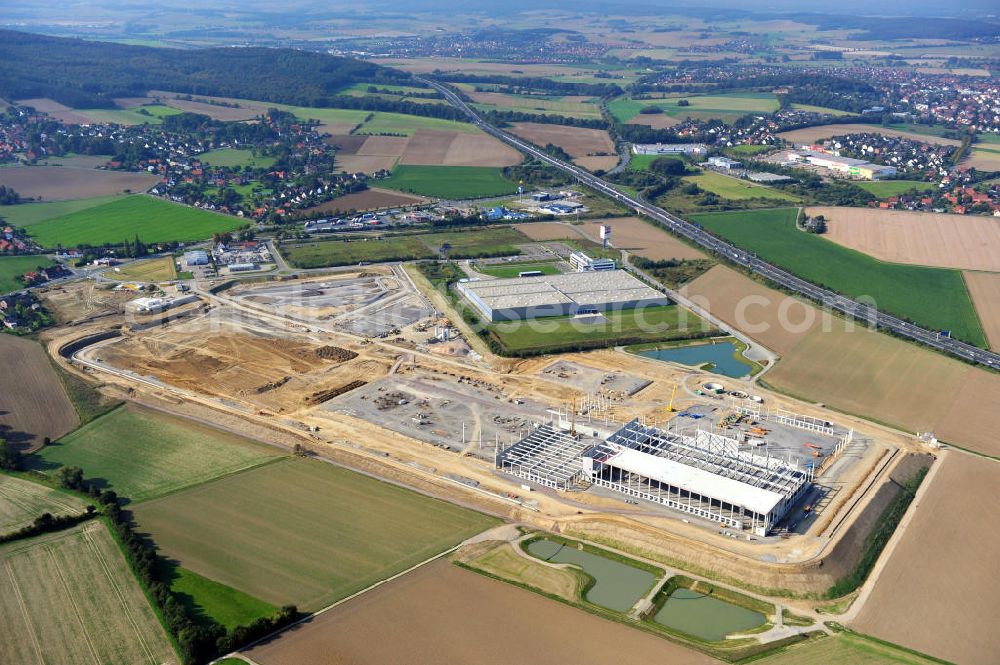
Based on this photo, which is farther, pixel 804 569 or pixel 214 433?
pixel 214 433

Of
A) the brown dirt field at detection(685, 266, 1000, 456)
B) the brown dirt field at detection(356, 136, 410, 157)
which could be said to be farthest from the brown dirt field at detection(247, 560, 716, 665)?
the brown dirt field at detection(356, 136, 410, 157)

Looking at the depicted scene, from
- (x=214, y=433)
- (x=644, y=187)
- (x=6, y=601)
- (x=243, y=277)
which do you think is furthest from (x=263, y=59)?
(x=6, y=601)

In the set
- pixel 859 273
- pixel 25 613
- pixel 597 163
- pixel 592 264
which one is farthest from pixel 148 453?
pixel 597 163

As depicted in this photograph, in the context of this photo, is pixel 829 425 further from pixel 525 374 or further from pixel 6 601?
pixel 6 601

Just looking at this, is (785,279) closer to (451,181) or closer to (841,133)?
(451,181)

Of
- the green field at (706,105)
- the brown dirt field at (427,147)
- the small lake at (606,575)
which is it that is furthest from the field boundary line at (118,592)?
the green field at (706,105)

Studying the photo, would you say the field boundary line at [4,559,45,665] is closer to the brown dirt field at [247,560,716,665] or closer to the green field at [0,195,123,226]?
the brown dirt field at [247,560,716,665]
